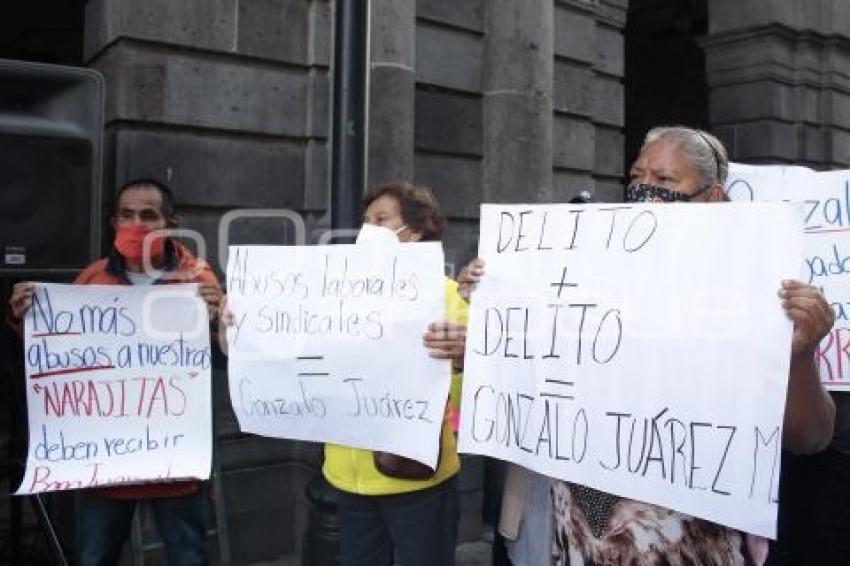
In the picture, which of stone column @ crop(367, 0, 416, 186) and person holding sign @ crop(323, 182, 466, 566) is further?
stone column @ crop(367, 0, 416, 186)

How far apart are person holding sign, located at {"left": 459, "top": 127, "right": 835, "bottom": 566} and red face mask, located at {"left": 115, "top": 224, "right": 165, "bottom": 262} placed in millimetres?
1742

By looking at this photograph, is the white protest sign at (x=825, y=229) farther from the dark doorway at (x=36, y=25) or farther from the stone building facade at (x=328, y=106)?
the dark doorway at (x=36, y=25)

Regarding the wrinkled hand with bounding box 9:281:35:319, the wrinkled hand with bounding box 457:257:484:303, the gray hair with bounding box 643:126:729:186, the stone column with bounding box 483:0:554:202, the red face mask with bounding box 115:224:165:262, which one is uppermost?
the stone column with bounding box 483:0:554:202

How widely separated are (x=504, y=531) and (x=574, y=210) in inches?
38.9

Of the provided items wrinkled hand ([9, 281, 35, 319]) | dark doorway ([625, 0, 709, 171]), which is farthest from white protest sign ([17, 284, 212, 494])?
dark doorway ([625, 0, 709, 171])

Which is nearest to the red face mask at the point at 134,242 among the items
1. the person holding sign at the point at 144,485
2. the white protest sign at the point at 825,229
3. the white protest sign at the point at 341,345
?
the person holding sign at the point at 144,485

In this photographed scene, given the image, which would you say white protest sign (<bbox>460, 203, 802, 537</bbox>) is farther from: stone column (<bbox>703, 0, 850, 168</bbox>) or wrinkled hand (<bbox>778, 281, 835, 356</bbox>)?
stone column (<bbox>703, 0, 850, 168</bbox>)

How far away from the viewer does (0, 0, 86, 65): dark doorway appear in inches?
379

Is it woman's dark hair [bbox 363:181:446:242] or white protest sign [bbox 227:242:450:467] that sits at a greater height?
woman's dark hair [bbox 363:181:446:242]

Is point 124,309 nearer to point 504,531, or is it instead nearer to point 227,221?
point 504,531

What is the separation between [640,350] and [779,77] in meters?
9.06

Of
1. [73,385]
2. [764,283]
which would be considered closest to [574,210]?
[764,283]

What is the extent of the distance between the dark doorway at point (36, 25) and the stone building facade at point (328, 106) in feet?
0.08

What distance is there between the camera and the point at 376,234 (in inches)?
108
